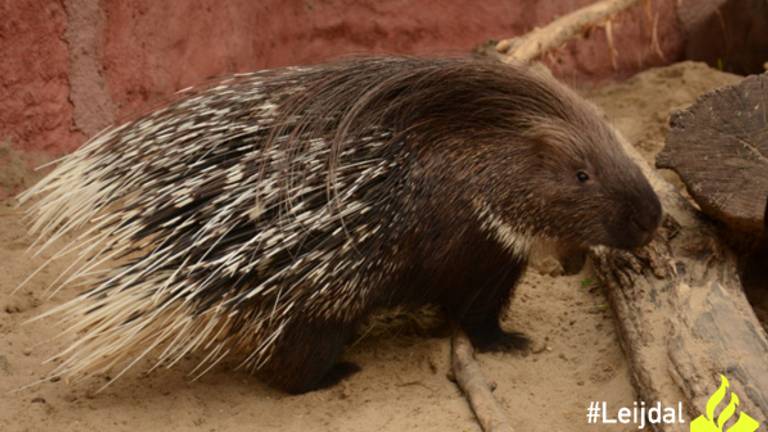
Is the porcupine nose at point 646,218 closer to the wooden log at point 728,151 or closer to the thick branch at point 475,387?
the wooden log at point 728,151

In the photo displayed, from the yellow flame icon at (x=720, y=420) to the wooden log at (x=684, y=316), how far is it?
0.06 ft

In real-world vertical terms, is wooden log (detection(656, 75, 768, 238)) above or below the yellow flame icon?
above

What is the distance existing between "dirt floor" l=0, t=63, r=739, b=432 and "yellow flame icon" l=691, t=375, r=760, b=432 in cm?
42

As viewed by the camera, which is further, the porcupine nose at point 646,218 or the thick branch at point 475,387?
the porcupine nose at point 646,218

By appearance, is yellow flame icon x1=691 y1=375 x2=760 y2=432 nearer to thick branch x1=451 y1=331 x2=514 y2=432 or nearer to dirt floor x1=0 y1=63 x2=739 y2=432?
dirt floor x1=0 y1=63 x2=739 y2=432

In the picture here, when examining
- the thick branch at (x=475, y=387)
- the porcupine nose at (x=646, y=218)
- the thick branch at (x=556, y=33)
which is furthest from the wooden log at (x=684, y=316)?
the thick branch at (x=556, y=33)

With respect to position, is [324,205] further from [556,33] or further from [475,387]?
[556,33]

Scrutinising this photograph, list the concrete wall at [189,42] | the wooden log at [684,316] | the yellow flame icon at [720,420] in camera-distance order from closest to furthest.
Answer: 1. the yellow flame icon at [720,420]
2. the wooden log at [684,316]
3. the concrete wall at [189,42]

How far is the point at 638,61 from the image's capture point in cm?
539

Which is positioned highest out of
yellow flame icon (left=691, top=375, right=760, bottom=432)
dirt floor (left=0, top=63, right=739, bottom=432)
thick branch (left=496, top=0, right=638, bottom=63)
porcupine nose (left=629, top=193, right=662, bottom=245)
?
thick branch (left=496, top=0, right=638, bottom=63)

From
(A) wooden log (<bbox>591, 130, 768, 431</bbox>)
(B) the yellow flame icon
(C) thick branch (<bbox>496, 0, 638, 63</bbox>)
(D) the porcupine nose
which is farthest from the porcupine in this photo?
(C) thick branch (<bbox>496, 0, 638, 63</bbox>)

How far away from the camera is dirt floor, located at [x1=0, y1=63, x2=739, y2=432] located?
274cm

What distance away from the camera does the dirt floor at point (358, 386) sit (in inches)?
108

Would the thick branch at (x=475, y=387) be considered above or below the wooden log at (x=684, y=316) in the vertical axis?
below
